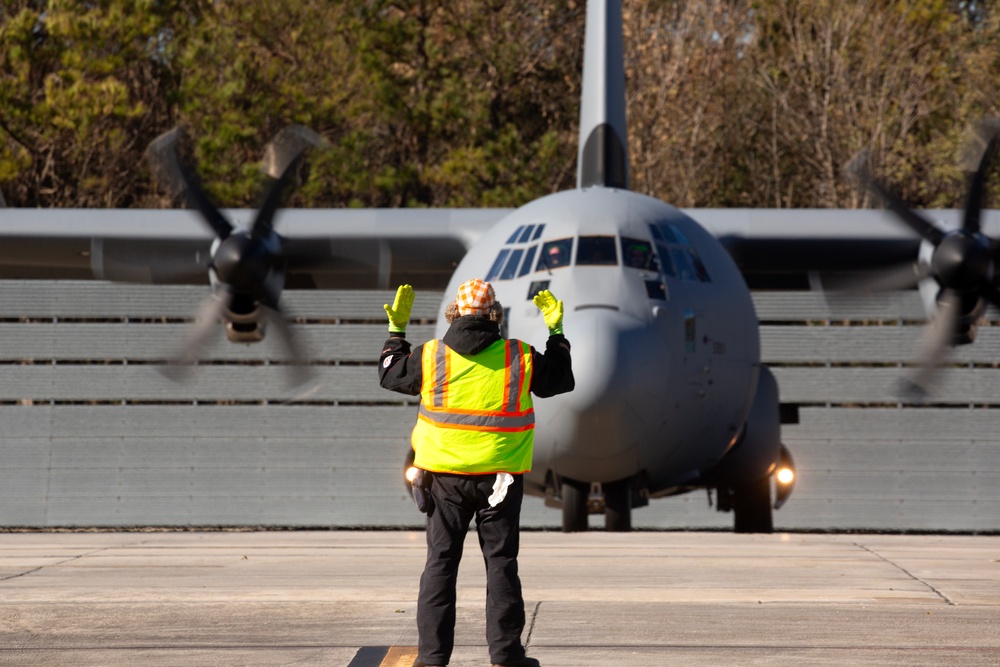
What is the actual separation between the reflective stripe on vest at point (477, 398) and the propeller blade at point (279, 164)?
9.14 metres

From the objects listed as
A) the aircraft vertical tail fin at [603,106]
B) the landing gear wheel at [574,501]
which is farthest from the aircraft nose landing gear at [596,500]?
the aircraft vertical tail fin at [603,106]

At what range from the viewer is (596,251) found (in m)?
11.8

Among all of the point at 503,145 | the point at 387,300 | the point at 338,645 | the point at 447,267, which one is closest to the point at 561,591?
the point at 338,645

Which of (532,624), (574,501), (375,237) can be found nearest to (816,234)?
(375,237)

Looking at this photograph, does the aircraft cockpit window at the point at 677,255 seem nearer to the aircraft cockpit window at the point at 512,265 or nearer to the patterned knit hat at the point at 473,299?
the aircraft cockpit window at the point at 512,265

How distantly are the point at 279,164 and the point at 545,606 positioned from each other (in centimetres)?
857

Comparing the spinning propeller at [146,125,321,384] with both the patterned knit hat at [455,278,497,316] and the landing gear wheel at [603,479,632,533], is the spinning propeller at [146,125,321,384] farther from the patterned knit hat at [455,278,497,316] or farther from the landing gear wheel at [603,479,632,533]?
the patterned knit hat at [455,278,497,316]

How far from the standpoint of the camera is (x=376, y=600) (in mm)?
7773

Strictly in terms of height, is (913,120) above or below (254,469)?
above

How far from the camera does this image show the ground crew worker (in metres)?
5.56

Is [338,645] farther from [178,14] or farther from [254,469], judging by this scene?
[178,14]

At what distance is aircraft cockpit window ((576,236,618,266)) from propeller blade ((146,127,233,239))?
4644 millimetres

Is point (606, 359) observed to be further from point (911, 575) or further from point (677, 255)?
point (911, 575)

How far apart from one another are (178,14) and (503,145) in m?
7.65
